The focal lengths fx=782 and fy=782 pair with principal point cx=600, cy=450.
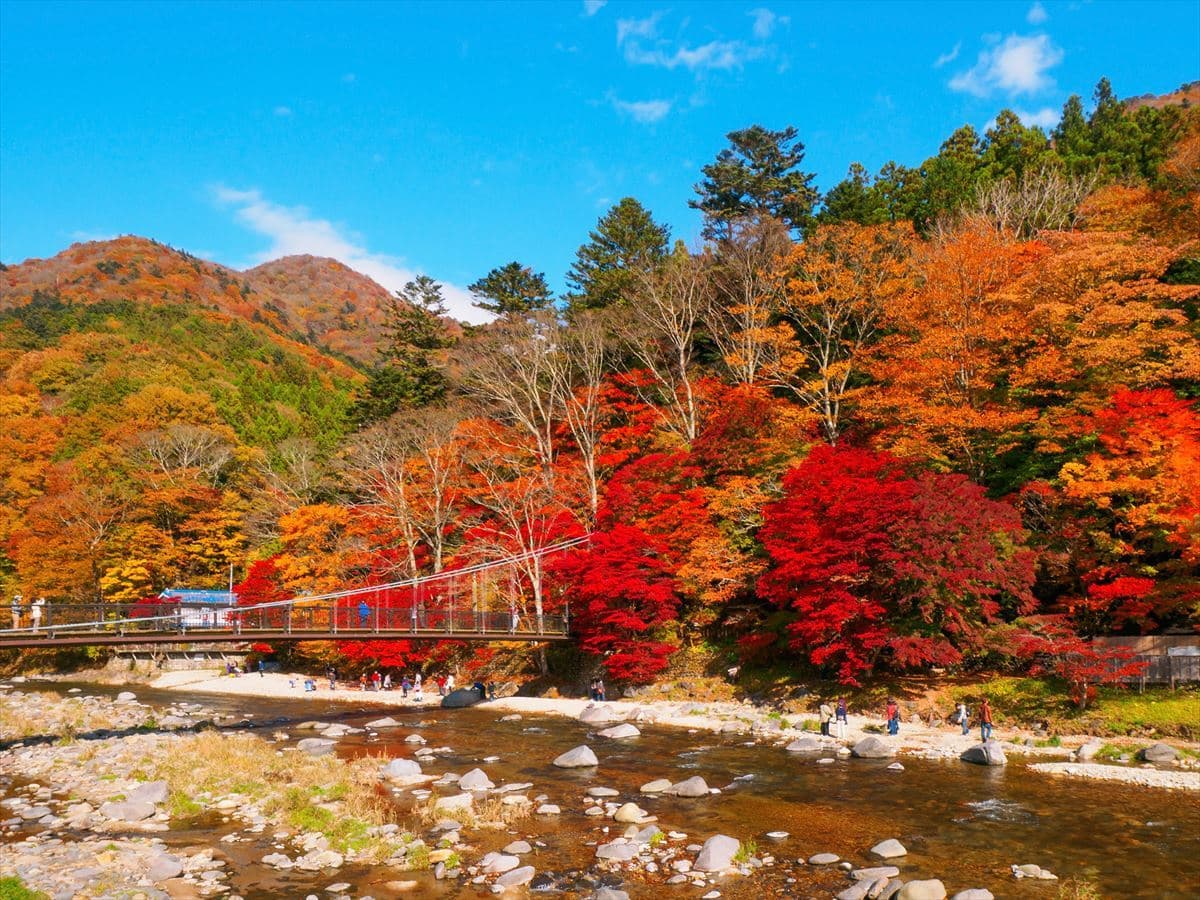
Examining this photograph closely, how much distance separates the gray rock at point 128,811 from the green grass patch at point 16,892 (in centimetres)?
418

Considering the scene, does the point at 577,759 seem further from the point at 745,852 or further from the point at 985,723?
the point at 985,723

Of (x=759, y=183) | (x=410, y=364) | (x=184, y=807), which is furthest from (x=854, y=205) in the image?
(x=184, y=807)

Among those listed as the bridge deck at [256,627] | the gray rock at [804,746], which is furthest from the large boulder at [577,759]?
the bridge deck at [256,627]

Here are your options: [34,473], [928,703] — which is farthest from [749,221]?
[34,473]

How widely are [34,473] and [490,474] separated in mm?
36747

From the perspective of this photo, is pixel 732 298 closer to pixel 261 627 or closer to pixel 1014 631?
pixel 1014 631

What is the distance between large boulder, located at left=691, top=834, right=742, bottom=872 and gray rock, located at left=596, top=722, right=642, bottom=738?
375 inches

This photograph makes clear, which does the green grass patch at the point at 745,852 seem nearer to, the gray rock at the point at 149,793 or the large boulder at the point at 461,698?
the gray rock at the point at 149,793

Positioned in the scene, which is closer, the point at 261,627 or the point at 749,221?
the point at 261,627

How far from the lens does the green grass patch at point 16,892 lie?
9.06m

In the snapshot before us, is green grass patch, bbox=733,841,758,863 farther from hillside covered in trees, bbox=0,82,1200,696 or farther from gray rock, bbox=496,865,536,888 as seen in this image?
hillside covered in trees, bbox=0,82,1200,696

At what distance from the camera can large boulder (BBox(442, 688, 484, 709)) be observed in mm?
28123

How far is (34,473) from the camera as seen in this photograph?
52781 millimetres

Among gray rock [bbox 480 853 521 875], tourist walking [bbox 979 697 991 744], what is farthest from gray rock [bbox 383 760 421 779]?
tourist walking [bbox 979 697 991 744]
